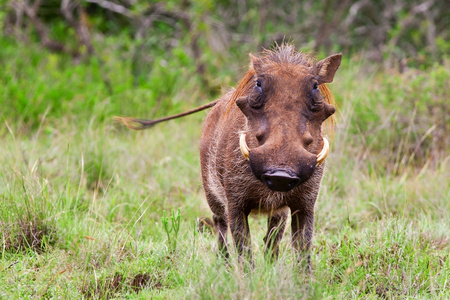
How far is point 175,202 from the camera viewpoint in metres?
4.39

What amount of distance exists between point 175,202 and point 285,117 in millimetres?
2074

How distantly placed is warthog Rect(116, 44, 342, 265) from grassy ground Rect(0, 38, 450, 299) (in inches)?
9.4

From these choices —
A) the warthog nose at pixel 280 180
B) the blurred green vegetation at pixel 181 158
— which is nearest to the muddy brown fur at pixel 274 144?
the warthog nose at pixel 280 180

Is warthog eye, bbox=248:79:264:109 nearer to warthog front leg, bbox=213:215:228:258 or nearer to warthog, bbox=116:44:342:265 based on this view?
warthog, bbox=116:44:342:265

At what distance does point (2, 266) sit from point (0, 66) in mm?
5252

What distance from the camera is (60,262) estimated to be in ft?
9.98

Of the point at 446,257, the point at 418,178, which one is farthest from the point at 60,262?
the point at 418,178

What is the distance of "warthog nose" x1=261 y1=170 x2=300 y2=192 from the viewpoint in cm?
227

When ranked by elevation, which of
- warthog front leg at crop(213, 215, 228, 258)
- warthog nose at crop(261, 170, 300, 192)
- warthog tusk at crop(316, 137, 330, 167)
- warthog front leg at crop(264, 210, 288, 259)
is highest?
warthog tusk at crop(316, 137, 330, 167)

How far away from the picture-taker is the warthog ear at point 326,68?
9.14 feet

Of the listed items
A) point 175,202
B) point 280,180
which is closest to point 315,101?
point 280,180

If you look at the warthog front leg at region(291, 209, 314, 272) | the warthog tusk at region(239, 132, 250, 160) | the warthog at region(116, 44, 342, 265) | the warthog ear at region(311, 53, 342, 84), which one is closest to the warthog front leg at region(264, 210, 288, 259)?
the warthog at region(116, 44, 342, 265)

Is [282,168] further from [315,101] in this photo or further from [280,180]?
[315,101]

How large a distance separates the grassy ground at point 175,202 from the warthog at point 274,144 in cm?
24
